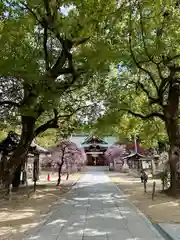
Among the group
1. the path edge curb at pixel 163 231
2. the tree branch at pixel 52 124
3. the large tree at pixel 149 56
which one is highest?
the large tree at pixel 149 56

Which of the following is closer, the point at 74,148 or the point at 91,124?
the point at 91,124

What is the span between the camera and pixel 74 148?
27922mm

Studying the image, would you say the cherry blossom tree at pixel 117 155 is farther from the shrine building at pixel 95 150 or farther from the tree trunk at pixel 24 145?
the tree trunk at pixel 24 145

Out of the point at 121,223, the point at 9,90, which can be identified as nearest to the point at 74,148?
the point at 9,90

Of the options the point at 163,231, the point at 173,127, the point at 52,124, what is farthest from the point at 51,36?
the point at 163,231

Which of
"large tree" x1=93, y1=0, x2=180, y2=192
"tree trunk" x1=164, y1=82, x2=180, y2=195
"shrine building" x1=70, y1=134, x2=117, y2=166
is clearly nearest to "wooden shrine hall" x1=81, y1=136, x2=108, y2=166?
"shrine building" x1=70, y1=134, x2=117, y2=166

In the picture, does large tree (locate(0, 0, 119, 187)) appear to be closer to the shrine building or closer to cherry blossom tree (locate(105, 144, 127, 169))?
cherry blossom tree (locate(105, 144, 127, 169))

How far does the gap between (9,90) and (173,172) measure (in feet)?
31.5

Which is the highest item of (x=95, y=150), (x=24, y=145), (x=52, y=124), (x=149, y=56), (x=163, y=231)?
(x=149, y=56)

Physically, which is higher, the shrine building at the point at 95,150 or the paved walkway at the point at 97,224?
the shrine building at the point at 95,150

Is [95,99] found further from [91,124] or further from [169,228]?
[169,228]

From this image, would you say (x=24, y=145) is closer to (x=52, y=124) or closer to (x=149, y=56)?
(x=52, y=124)

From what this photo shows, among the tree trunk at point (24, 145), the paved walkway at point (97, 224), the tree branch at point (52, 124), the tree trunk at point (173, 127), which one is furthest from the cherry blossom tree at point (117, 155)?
the paved walkway at point (97, 224)

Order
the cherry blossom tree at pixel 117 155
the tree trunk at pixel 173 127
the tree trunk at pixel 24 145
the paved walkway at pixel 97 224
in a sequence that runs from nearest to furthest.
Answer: the paved walkway at pixel 97 224 → the tree trunk at pixel 24 145 → the tree trunk at pixel 173 127 → the cherry blossom tree at pixel 117 155
